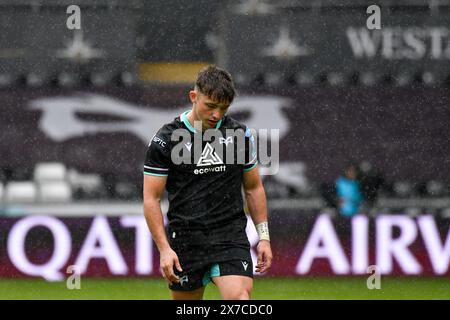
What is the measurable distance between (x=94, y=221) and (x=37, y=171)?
3.07ft

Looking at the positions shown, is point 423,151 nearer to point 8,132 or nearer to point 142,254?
point 142,254

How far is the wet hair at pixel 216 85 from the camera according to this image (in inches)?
221

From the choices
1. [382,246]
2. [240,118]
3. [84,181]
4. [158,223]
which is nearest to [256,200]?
[158,223]

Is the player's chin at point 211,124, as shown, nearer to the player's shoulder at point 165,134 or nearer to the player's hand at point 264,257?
the player's shoulder at point 165,134

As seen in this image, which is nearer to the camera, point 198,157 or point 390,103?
point 198,157

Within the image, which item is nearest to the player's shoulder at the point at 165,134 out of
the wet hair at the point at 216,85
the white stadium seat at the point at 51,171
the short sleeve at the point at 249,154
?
the wet hair at the point at 216,85

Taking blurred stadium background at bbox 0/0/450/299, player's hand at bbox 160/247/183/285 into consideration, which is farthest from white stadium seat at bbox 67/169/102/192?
player's hand at bbox 160/247/183/285

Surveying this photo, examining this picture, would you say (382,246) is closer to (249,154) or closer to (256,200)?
(256,200)

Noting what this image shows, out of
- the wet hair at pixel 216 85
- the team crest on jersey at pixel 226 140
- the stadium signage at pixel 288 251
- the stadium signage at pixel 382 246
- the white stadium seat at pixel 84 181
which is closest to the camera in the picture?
the wet hair at pixel 216 85

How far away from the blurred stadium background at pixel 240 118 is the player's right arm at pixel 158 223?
3.79 metres

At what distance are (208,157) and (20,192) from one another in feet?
17.7

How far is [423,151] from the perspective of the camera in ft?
37.3
